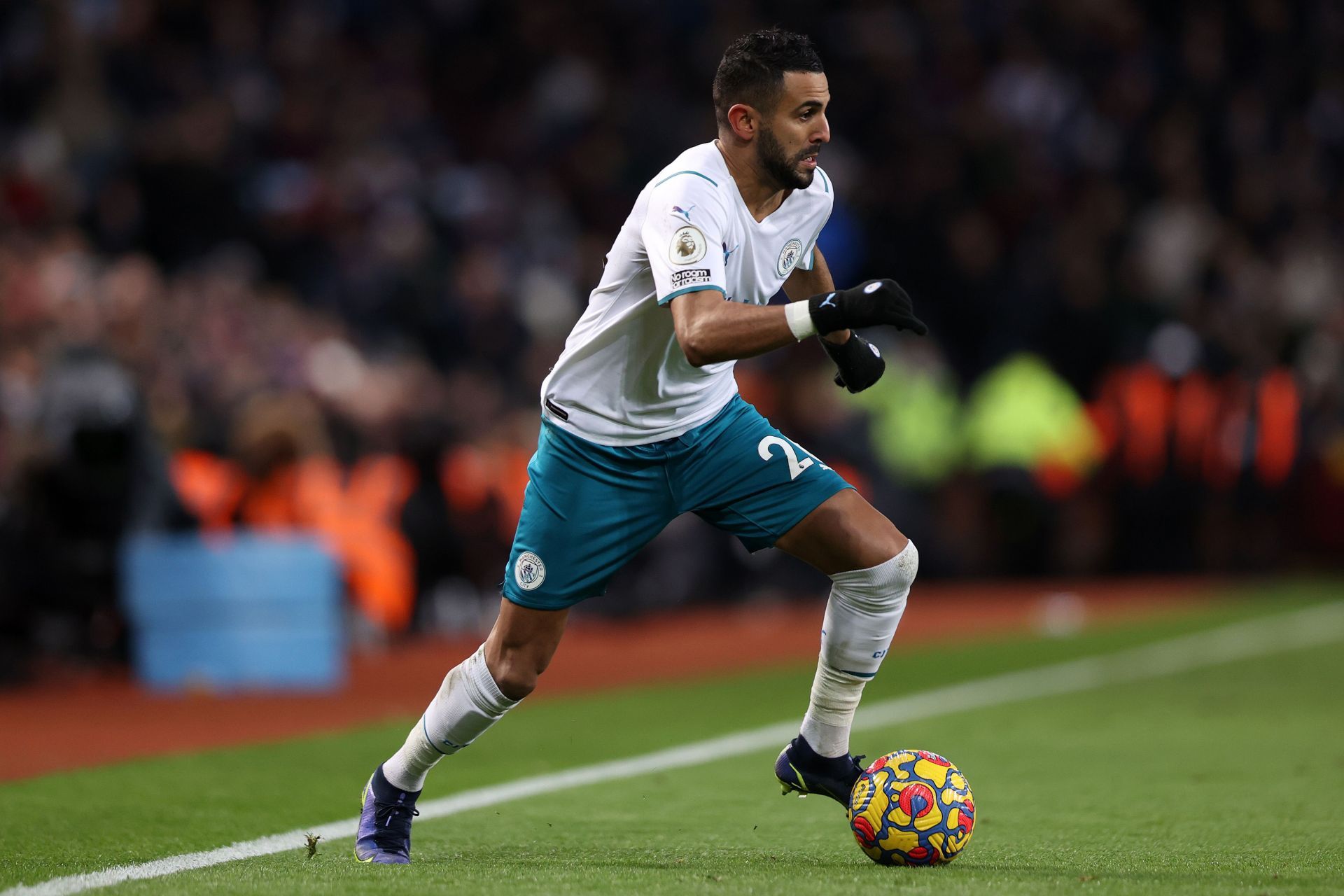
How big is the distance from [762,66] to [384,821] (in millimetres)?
2623

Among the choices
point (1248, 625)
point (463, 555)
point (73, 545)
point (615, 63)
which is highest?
point (615, 63)

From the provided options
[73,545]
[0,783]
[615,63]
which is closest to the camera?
[0,783]

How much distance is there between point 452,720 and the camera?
595cm

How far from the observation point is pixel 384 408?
50.6ft

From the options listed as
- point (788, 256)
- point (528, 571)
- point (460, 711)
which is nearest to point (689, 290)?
point (788, 256)

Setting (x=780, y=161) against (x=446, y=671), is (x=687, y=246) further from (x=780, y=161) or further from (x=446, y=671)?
(x=446, y=671)

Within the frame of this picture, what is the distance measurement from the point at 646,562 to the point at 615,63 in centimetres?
→ 840

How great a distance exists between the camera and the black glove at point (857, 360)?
19.9 ft

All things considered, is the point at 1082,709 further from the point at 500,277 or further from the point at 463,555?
the point at 500,277

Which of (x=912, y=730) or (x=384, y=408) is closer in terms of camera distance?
(x=912, y=730)

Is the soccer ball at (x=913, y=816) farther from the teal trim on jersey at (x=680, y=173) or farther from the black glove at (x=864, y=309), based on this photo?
the teal trim on jersey at (x=680, y=173)

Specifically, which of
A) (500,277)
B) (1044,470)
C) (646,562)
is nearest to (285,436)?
(646,562)

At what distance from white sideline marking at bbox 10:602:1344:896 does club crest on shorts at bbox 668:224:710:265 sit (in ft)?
7.52

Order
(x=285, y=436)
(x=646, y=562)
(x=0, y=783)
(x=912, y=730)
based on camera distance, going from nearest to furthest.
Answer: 1. (x=0, y=783)
2. (x=912, y=730)
3. (x=285, y=436)
4. (x=646, y=562)
